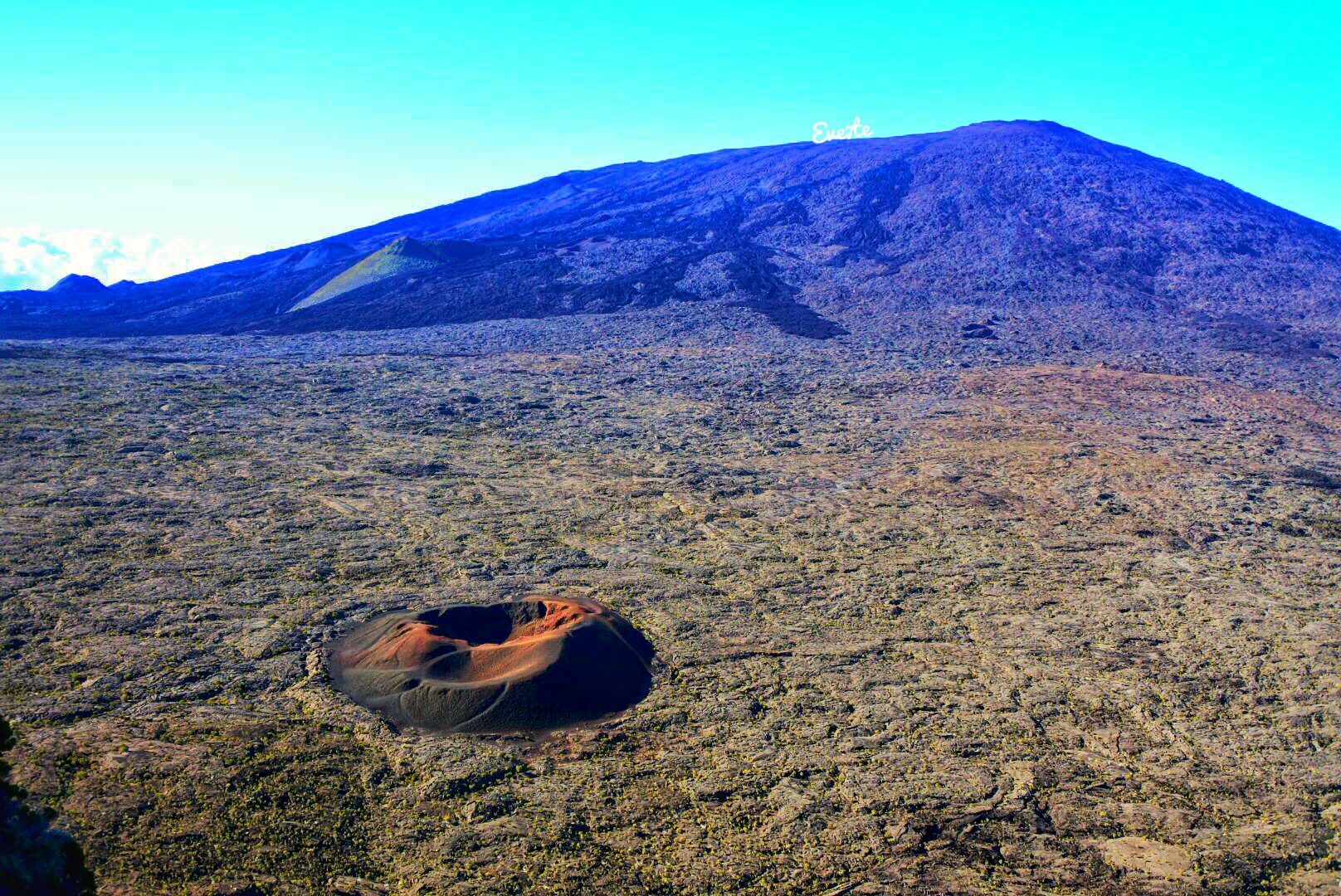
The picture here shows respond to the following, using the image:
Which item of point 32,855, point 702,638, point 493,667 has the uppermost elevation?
point 32,855

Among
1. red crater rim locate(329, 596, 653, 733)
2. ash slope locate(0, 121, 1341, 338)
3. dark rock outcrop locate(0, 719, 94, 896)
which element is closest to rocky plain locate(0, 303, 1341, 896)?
red crater rim locate(329, 596, 653, 733)

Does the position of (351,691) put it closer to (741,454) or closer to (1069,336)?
(741,454)

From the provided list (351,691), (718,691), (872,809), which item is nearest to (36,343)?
(351,691)

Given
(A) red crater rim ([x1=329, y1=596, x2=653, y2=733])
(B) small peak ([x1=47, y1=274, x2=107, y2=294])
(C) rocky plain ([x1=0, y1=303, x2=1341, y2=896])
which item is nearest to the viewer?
(C) rocky plain ([x1=0, y1=303, x2=1341, y2=896])

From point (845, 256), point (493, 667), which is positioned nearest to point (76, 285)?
point (845, 256)

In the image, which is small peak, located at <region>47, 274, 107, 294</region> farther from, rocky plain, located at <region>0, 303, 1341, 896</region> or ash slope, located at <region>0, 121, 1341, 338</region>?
rocky plain, located at <region>0, 303, 1341, 896</region>

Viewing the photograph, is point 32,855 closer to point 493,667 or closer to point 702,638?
point 493,667

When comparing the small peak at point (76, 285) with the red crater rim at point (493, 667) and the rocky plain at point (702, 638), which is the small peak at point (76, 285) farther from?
the red crater rim at point (493, 667)

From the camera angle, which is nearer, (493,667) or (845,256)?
(493,667)
